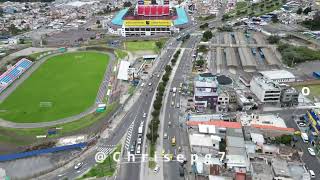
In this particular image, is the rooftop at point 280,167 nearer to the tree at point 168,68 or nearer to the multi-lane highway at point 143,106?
the multi-lane highway at point 143,106

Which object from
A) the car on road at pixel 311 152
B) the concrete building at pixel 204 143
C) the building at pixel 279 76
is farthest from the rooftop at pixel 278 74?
the concrete building at pixel 204 143

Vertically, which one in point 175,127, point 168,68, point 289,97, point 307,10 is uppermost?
point 307,10

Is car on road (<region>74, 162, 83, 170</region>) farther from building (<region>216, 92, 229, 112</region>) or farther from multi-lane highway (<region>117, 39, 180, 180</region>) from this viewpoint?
building (<region>216, 92, 229, 112</region>)

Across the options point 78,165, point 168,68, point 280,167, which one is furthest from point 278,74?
point 78,165

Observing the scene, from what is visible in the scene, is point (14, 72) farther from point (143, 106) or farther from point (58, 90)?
point (143, 106)

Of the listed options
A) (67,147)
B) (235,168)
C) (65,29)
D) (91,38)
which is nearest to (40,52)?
(91,38)

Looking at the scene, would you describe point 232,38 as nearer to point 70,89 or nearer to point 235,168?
point 70,89
